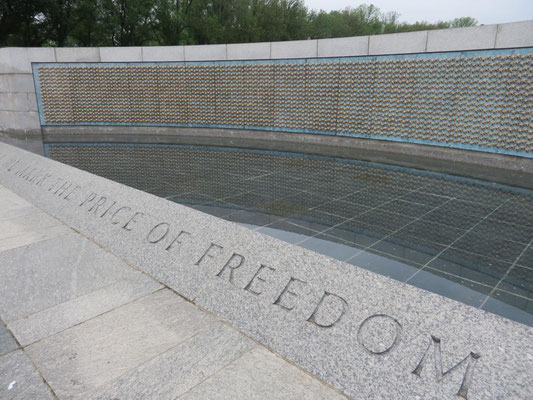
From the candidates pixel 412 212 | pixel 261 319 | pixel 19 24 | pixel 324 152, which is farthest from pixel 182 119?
pixel 19 24

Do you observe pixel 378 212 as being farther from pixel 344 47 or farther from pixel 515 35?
pixel 344 47

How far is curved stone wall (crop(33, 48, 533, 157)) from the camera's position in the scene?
23.1 ft

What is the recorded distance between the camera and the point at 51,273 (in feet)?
10.8

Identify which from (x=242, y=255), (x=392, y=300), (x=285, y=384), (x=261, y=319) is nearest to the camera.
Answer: (x=285, y=384)

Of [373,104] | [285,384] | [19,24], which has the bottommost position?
[285,384]

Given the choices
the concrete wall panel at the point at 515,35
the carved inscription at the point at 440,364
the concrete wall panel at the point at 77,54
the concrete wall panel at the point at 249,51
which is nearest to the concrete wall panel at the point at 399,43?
the concrete wall panel at the point at 515,35

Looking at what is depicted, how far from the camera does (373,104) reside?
8.71 meters

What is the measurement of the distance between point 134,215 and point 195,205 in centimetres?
75

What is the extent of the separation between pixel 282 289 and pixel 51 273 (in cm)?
206

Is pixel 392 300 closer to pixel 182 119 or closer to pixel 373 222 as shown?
pixel 373 222

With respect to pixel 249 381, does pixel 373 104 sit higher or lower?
higher

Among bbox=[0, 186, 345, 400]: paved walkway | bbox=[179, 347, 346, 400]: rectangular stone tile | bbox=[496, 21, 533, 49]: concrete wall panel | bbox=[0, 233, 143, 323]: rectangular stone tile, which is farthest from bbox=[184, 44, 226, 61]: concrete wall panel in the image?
bbox=[179, 347, 346, 400]: rectangular stone tile

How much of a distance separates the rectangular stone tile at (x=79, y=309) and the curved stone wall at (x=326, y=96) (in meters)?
6.82

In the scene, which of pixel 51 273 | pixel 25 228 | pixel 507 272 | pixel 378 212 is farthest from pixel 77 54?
pixel 507 272
